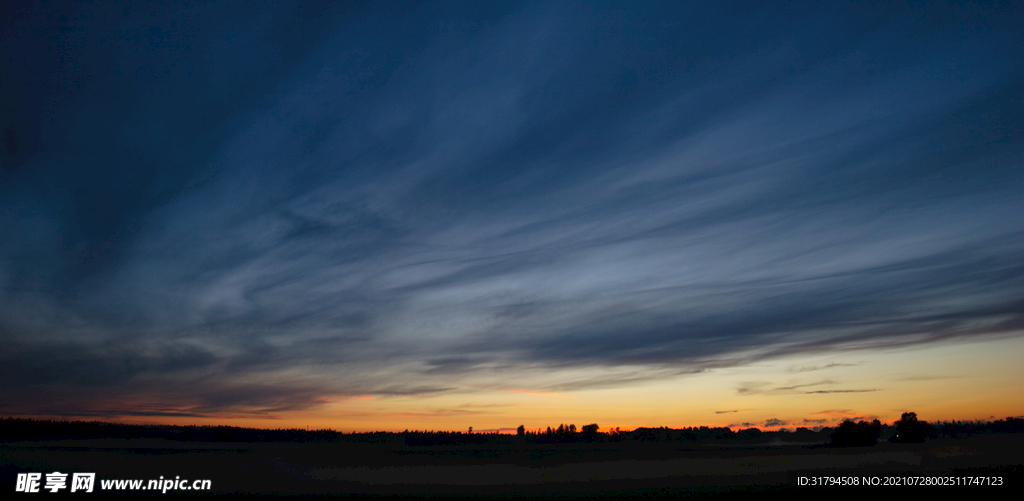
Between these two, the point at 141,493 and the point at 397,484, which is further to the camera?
the point at 397,484

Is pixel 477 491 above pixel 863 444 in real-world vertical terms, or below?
above

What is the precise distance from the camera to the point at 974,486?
57812mm

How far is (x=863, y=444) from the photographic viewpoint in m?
191

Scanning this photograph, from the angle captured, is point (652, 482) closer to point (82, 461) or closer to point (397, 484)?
point (397, 484)

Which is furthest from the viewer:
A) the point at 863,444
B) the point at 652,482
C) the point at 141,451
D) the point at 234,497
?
the point at 863,444

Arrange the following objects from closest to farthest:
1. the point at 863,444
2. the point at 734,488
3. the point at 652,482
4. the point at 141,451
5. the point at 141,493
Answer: the point at 141,493 → the point at 734,488 → the point at 652,482 → the point at 141,451 → the point at 863,444

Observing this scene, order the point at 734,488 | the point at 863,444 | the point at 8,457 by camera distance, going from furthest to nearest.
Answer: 1. the point at 863,444
2. the point at 8,457
3. the point at 734,488

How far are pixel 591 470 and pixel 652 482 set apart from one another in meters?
31.5

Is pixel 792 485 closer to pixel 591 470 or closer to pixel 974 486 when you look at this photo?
pixel 974 486

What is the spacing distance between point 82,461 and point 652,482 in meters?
116

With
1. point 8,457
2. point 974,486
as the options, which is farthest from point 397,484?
point 8,457

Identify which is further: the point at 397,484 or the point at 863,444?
the point at 863,444

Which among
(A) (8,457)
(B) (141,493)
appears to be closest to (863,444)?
(B) (141,493)

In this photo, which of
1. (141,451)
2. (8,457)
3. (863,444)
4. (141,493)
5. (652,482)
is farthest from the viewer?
(863,444)
